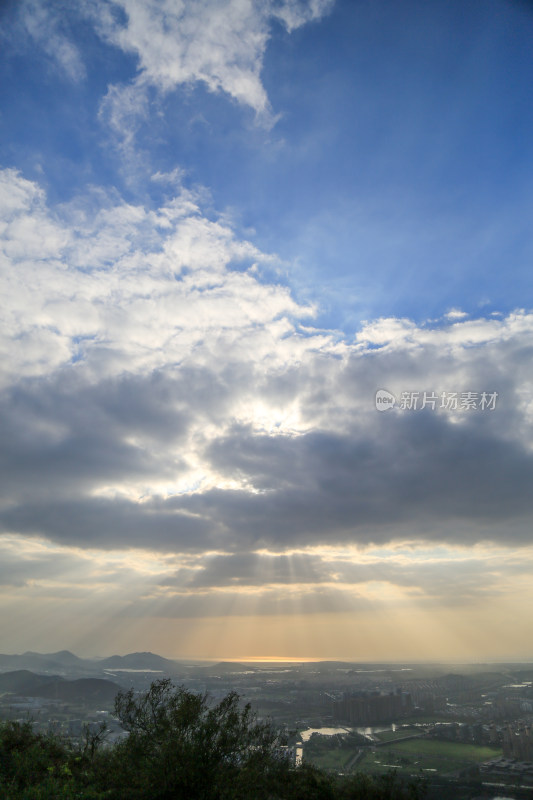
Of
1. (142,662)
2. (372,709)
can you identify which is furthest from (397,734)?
(142,662)

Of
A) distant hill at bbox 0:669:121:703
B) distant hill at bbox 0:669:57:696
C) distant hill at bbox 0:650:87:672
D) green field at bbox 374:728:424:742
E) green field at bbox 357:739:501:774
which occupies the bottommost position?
distant hill at bbox 0:650:87:672

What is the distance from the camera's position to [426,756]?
85.9 feet

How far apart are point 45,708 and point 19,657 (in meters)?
99.0

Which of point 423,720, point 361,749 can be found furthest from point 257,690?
point 361,749

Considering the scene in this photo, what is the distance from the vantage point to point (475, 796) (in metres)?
19.5

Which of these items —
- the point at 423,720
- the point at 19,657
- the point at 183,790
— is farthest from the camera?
the point at 19,657

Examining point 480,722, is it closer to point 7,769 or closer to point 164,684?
point 164,684

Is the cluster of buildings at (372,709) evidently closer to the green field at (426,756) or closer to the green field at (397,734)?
the green field at (397,734)

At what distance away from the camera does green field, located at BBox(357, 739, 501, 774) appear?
23.0m

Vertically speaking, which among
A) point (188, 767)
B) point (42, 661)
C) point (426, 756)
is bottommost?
point (42, 661)

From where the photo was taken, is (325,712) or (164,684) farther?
(325,712)

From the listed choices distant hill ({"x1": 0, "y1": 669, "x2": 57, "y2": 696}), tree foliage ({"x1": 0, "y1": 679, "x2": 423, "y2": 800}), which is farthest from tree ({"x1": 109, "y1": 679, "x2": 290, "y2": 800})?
distant hill ({"x1": 0, "y1": 669, "x2": 57, "y2": 696})

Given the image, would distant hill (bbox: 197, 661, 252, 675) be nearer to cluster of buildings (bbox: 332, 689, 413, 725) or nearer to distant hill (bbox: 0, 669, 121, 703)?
distant hill (bbox: 0, 669, 121, 703)

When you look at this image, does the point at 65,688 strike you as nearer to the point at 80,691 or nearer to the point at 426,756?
the point at 80,691
